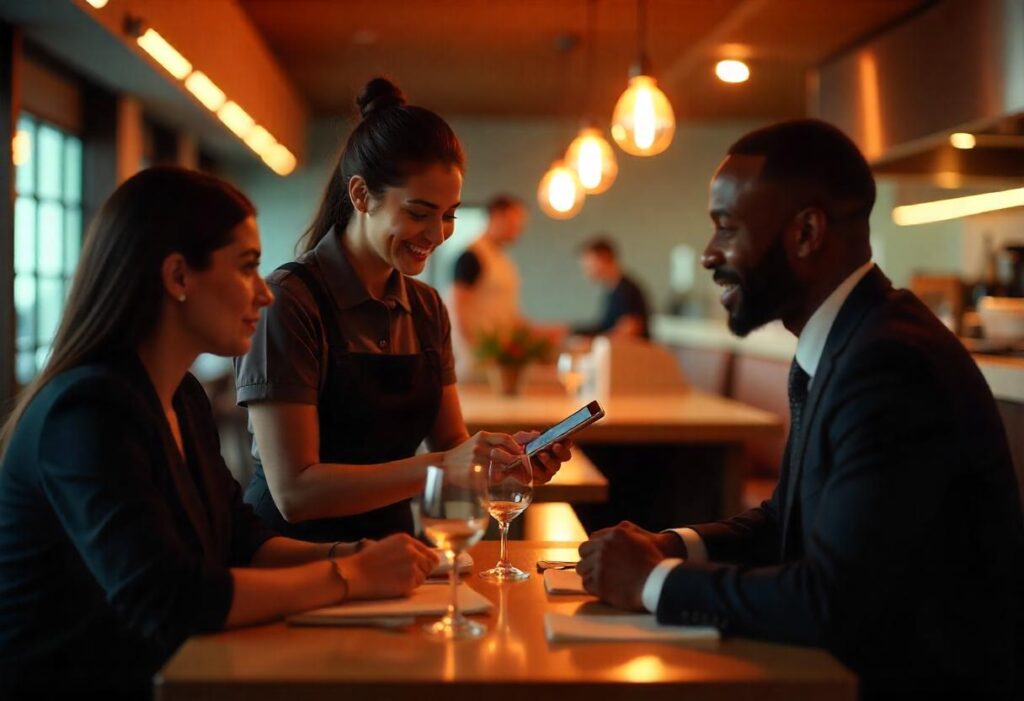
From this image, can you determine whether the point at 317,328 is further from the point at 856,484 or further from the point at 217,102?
the point at 217,102

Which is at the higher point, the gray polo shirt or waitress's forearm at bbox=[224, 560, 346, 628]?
the gray polo shirt

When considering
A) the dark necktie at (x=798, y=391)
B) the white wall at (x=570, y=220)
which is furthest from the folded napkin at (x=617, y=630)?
the white wall at (x=570, y=220)

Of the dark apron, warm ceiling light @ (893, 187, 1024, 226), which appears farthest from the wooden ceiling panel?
the dark apron

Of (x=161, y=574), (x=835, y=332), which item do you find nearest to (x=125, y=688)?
(x=161, y=574)

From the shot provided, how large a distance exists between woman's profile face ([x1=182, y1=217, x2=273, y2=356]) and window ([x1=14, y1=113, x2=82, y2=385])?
3.63 m

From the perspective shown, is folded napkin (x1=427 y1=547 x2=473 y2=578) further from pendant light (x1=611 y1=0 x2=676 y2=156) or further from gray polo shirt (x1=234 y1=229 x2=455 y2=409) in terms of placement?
pendant light (x1=611 y1=0 x2=676 y2=156)

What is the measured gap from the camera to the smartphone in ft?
6.95

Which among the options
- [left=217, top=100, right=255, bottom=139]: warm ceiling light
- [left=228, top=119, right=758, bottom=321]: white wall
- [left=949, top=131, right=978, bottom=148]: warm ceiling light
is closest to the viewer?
[left=949, top=131, right=978, bottom=148]: warm ceiling light

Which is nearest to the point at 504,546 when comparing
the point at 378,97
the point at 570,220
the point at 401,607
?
the point at 401,607

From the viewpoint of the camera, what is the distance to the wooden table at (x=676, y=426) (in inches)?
174

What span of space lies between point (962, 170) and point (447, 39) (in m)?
3.09

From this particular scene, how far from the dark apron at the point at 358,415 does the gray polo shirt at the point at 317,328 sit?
0.07ft

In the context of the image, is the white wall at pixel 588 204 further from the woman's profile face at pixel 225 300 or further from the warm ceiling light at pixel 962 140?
the woman's profile face at pixel 225 300

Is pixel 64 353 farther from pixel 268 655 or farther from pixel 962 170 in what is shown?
pixel 962 170
